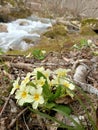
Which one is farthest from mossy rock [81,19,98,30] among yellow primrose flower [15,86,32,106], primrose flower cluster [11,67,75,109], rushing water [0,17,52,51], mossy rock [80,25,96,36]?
yellow primrose flower [15,86,32,106]

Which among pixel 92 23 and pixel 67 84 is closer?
pixel 67 84

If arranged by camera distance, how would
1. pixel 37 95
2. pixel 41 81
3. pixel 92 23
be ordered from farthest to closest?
pixel 92 23 → pixel 41 81 → pixel 37 95

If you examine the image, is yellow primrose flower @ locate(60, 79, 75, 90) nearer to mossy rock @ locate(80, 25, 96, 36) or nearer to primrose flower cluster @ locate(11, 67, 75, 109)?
primrose flower cluster @ locate(11, 67, 75, 109)

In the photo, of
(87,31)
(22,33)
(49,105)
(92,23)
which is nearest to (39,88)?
(49,105)

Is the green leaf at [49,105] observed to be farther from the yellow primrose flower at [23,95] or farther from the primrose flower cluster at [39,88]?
the yellow primrose flower at [23,95]

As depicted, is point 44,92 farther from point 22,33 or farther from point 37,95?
point 22,33

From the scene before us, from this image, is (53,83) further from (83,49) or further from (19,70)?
(83,49)

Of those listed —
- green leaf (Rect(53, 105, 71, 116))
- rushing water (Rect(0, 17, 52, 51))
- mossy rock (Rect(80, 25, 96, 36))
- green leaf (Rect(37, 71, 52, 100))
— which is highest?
green leaf (Rect(37, 71, 52, 100))
